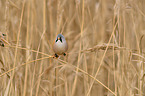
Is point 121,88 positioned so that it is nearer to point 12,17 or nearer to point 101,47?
point 101,47

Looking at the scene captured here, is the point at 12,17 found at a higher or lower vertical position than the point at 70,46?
higher

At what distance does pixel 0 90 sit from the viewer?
4.42ft

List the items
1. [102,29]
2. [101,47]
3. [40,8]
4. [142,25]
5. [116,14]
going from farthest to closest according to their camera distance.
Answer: [40,8]
[102,29]
[142,25]
[116,14]
[101,47]

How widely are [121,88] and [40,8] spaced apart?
4.40 ft

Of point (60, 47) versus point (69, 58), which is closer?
point (60, 47)

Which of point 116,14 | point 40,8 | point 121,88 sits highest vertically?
point 40,8

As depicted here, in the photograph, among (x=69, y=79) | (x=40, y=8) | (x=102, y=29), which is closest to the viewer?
(x=69, y=79)

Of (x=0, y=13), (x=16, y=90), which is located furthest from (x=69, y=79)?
(x=0, y=13)

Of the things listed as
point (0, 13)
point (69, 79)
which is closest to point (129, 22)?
point (69, 79)

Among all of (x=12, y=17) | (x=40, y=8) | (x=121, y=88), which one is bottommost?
(x=121, y=88)

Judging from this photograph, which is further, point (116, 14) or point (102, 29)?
point (102, 29)

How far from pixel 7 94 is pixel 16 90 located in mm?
103

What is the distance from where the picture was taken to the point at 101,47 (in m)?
1.08

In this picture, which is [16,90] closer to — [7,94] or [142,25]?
[7,94]
